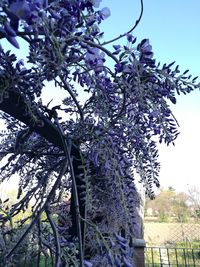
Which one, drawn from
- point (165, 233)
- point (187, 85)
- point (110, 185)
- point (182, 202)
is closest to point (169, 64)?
point (187, 85)

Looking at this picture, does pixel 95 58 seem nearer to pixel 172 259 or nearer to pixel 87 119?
pixel 87 119

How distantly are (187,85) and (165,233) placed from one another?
8273mm

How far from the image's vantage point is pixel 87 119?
807 mm

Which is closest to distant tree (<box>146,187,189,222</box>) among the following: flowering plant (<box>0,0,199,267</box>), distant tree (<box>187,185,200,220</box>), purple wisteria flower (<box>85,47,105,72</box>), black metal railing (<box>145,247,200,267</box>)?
distant tree (<box>187,185,200,220</box>)

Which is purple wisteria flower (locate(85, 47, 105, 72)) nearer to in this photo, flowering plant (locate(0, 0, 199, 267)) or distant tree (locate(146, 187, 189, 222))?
flowering plant (locate(0, 0, 199, 267))

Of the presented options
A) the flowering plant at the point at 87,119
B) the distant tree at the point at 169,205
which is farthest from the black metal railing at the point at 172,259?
the flowering plant at the point at 87,119

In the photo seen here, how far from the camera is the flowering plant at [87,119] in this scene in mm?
464

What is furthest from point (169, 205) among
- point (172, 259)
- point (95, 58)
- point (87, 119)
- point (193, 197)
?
point (95, 58)

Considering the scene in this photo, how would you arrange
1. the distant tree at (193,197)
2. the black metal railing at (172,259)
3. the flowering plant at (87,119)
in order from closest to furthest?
the flowering plant at (87,119)
the black metal railing at (172,259)
the distant tree at (193,197)

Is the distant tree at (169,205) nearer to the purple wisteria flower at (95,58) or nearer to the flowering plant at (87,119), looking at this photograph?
the flowering plant at (87,119)

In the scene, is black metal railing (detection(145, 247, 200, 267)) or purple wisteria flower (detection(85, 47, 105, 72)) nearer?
purple wisteria flower (detection(85, 47, 105, 72))

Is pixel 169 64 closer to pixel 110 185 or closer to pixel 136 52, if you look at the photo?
pixel 136 52

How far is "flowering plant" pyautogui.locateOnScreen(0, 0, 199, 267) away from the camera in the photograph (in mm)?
464

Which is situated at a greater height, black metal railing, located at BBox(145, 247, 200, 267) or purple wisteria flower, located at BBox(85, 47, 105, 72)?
purple wisteria flower, located at BBox(85, 47, 105, 72)
